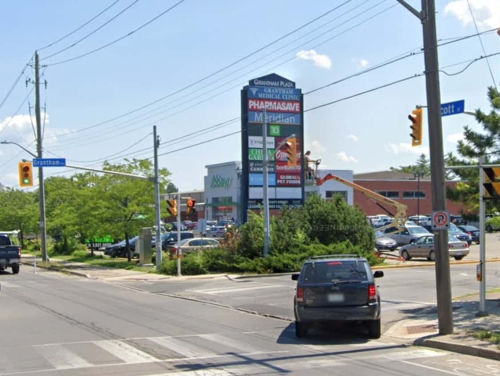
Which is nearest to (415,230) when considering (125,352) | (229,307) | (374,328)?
(229,307)

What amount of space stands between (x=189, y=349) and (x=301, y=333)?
263 centimetres

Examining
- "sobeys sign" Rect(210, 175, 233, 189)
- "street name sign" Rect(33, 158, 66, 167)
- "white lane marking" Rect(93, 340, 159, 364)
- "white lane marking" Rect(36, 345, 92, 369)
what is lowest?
"white lane marking" Rect(93, 340, 159, 364)

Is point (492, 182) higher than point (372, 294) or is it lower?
higher

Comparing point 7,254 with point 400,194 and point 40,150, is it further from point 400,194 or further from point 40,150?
point 400,194

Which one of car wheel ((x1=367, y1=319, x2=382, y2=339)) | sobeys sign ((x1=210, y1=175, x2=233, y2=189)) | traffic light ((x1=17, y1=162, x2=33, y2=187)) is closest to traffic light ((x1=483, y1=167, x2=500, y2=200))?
car wheel ((x1=367, y1=319, x2=382, y2=339))

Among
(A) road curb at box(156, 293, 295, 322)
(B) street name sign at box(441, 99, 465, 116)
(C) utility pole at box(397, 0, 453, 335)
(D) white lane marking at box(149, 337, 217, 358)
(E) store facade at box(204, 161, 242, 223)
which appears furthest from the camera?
(E) store facade at box(204, 161, 242, 223)

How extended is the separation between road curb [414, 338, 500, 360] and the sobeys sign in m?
69.2

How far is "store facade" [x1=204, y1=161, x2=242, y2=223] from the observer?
80219 millimetres

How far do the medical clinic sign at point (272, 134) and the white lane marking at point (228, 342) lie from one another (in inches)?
1098

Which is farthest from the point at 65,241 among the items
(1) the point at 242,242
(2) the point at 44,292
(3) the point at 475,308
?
(3) the point at 475,308

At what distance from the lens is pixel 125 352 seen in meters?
11.1

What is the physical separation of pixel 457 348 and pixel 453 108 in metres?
5.43

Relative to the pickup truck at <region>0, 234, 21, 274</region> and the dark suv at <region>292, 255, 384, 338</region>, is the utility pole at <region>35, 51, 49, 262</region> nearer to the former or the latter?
the pickup truck at <region>0, 234, 21, 274</region>

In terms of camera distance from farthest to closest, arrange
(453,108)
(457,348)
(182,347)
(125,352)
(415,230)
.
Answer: (415,230) < (453,108) < (182,347) < (457,348) < (125,352)
